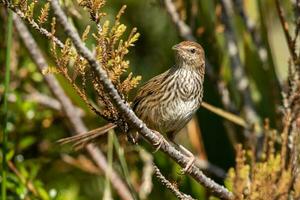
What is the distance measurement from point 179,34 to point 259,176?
2.51 meters

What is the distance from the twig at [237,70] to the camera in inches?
199

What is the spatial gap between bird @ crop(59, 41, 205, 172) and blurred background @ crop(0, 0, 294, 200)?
1.80 feet

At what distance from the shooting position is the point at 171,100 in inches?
168

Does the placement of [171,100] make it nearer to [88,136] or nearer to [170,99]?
[170,99]

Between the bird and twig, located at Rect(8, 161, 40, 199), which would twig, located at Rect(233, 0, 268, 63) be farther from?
twig, located at Rect(8, 161, 40, 199)

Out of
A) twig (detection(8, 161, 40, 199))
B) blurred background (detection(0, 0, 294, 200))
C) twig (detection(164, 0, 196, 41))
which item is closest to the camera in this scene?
twig (detection(8, 161, 40, 199))

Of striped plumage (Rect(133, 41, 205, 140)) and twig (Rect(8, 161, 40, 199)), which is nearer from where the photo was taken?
striped plumage (Rect(133, 41, 205, 140))

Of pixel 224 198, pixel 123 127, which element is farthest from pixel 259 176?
pixel 224 198

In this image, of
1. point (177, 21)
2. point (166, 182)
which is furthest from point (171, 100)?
point (166, 182)

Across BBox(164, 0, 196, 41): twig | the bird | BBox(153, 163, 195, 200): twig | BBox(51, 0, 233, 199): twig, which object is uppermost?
BBox(51, 0, 233, 199): twig

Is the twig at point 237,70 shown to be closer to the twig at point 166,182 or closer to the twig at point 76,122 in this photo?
the twig at point 76,122

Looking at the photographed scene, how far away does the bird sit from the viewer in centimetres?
422

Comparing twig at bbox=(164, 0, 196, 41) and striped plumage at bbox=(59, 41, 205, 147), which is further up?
twig at bbox=(164, 0, 196, 41)

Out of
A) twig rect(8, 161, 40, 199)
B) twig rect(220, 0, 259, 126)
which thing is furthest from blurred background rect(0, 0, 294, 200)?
twig rect(8, 161, 40, 199)
